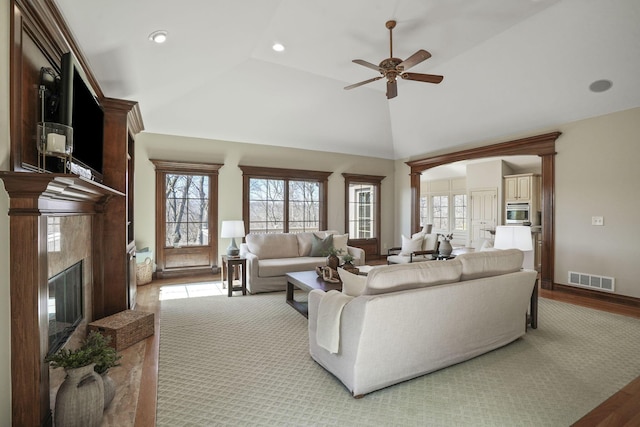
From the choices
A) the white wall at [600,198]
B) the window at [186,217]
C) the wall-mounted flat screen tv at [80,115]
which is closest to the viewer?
the wall-mounted flat screen tv at [80,115]

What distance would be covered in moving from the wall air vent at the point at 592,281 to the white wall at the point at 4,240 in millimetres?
6439

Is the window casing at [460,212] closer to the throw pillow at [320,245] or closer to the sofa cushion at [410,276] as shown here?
the throw pillow at [320,245]

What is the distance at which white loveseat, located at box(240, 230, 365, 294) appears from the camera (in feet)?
16.1

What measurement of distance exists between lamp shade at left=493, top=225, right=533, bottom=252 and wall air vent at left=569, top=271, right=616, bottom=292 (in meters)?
2.19

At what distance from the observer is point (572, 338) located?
10.4 feet

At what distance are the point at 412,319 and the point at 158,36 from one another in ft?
11.2

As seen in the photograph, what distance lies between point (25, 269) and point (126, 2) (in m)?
2.11

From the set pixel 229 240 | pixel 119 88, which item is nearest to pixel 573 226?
pixel 229 240

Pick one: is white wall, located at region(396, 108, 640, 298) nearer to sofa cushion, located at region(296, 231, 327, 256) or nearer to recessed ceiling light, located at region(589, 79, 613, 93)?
recessed ceiling light, located at region(589, 79, 613, 93)

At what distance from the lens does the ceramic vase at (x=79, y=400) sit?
70.1 inches

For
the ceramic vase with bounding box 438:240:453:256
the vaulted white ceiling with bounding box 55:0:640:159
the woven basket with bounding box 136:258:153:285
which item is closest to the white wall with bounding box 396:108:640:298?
the vaulted white ceiling with bounding box 55:0:640:159

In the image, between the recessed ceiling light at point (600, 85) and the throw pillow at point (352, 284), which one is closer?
the throw pillow at point (352, 284)

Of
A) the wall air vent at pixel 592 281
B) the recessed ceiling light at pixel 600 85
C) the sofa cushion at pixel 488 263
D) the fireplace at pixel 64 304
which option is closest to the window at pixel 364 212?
the wall air vent at pixel 592 281

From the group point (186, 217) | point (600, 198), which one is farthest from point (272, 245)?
point (600, 198)
